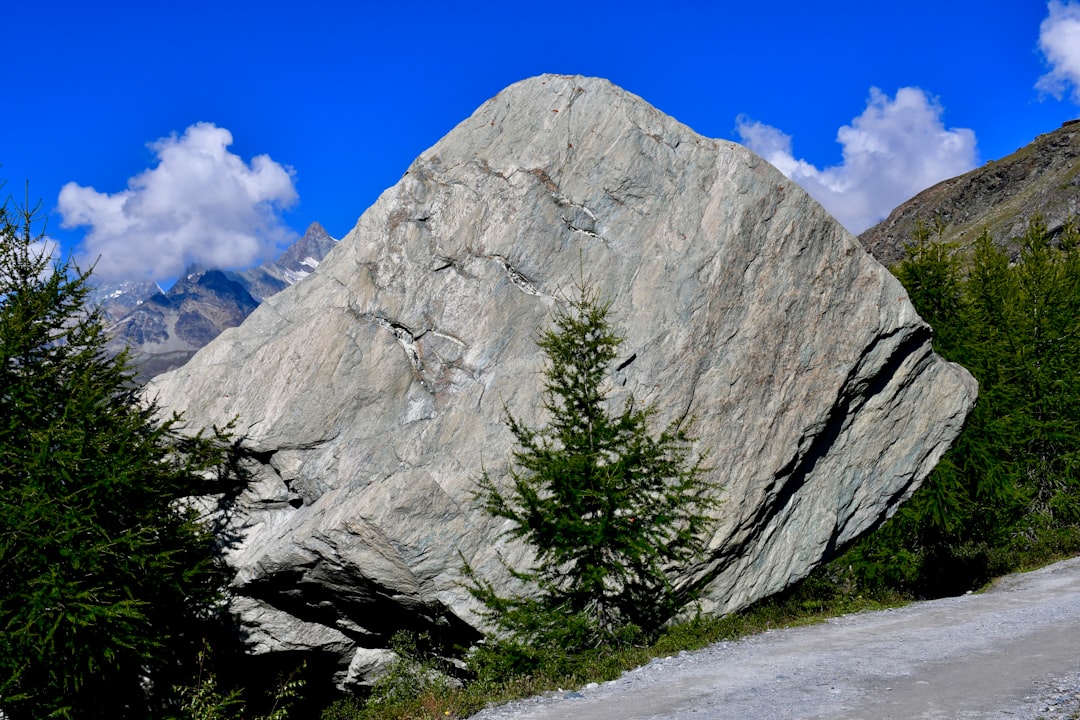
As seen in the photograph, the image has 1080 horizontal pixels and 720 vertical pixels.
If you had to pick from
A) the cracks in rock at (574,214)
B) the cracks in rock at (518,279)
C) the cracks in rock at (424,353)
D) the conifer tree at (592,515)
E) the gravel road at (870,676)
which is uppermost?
the cracks in rock at (574,214)

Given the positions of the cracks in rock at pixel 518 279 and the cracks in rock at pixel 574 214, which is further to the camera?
the cracks in rock at pixel 574 214

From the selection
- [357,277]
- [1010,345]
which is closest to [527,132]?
[357,277]

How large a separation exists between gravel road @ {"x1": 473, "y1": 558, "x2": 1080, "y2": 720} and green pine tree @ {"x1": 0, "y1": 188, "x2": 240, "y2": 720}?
23.4 ft

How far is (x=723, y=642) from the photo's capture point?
1355 centimetres

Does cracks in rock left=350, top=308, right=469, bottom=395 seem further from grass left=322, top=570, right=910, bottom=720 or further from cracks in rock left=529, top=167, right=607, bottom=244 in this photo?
grass left=322, top=570, right=910, bottom=720

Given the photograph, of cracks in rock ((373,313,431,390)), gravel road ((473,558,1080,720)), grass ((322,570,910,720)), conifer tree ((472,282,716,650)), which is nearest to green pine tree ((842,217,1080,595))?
grass ((322,570,910,720))

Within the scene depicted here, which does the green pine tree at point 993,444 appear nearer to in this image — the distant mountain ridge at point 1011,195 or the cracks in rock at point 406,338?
the cracks in rock at point 406,338

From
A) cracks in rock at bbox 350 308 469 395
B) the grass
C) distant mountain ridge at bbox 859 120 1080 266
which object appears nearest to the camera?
the grass

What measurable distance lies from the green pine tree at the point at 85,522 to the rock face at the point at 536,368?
4.61 ft

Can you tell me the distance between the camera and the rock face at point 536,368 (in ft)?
48.5

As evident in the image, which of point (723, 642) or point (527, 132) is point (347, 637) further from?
point (527, 132)

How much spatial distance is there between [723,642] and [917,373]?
26.8 ft

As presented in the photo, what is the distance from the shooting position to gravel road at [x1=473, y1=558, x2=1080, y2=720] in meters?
8.77

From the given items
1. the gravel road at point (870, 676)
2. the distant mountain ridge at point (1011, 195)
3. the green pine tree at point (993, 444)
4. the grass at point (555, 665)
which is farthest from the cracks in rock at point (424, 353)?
the distant mountain ridge at point (1011, 195)
